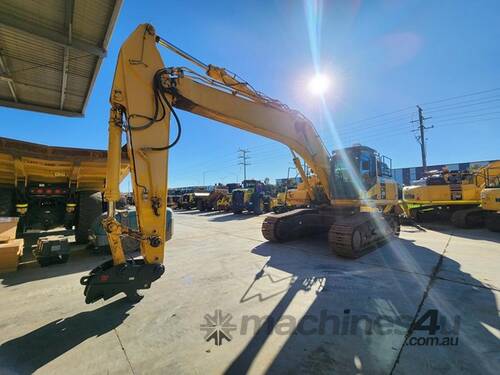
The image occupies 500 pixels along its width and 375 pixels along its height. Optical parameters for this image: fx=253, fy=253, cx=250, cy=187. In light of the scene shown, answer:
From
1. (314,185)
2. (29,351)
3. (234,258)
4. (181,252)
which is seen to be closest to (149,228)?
(29,351)

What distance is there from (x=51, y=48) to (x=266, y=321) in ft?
25.6

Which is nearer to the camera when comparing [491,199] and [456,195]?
[491,199]

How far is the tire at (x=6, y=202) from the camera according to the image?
20.4 feet

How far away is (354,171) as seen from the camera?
7.19 m

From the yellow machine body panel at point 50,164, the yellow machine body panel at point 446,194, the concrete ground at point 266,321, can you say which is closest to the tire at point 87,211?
the yellow machine body panel at point 50,164

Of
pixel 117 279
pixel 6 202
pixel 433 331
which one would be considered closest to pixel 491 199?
pixel 433 331

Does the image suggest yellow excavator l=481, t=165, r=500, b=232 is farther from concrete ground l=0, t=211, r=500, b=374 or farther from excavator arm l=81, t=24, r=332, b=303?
excavator arm l=81, t=24, r=332, b=303

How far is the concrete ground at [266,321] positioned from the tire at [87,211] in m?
1.82

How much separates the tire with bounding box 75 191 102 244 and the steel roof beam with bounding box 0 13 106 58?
3.65 meters

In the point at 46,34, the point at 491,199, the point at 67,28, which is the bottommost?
the point at 491,199

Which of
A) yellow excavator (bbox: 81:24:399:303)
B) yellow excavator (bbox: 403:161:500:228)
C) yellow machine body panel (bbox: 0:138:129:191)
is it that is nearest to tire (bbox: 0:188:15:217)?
yellow machine body panel (bbox: 0:138:129:191)

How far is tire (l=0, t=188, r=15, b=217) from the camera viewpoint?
6207 mm

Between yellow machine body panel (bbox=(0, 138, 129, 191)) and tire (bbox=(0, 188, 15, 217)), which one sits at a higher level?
yellow machine body panel (bbox=(0, 138, 129, 191))

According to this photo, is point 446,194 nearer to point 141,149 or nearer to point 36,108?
point 141,149
